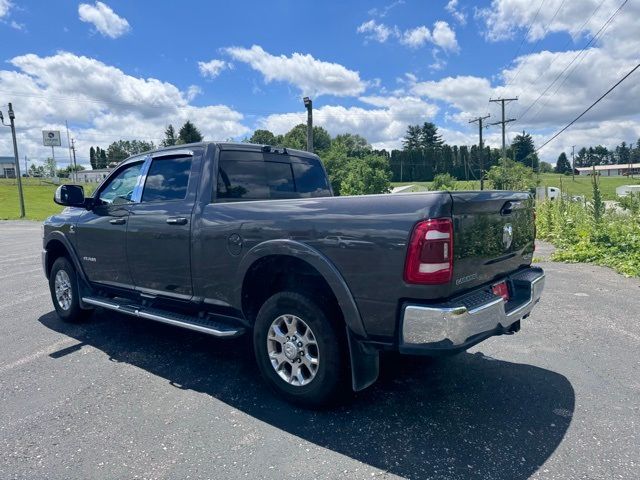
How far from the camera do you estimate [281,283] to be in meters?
3.54

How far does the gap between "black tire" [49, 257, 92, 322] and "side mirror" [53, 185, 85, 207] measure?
914 mm

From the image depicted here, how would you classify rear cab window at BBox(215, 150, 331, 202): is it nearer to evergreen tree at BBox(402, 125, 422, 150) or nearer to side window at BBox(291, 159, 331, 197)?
side window at BBox(291, 159, 331, 197)

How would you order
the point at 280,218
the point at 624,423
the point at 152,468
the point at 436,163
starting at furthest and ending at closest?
the point at 436,163 < the point at 280,218 < the point at 624,423 < the point at 152,468

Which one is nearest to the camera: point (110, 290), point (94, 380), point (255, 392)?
point (255, 392)

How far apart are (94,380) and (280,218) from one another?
2.24 metres

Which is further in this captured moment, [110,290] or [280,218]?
[110,290]

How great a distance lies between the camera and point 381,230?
2.76 meters

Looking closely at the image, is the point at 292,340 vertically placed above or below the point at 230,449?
above

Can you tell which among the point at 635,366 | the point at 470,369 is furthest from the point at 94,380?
the point at 635,366

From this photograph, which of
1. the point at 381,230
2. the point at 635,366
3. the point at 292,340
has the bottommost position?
the point at 635,366

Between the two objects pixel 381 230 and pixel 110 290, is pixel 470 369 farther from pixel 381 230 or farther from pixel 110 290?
pixel 110 290

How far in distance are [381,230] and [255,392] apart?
5.90 feet

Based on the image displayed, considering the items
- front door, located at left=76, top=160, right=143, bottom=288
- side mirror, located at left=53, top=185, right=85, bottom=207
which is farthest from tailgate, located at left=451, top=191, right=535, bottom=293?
side mirror, located at left=53, top=185, right=85, bottom=207

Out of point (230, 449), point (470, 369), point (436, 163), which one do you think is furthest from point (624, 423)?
point (436, 163)
